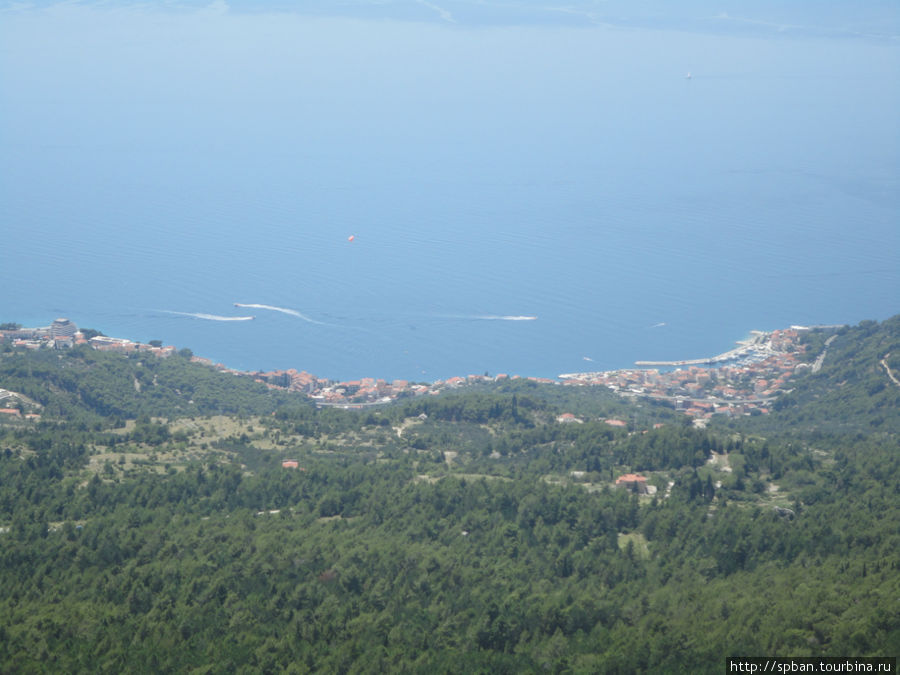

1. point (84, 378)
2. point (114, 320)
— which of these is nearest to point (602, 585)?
point (84, 378)

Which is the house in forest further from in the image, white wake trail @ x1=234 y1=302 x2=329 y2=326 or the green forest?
white wake trail @ x1=234 y1=302 x2=329 y2=326

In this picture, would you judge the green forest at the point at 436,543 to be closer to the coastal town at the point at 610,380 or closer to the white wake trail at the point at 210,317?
the coastal town at the point at 610,380

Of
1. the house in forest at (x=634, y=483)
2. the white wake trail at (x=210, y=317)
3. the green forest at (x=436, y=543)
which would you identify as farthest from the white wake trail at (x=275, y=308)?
the house in forest at (x=634, y=483)

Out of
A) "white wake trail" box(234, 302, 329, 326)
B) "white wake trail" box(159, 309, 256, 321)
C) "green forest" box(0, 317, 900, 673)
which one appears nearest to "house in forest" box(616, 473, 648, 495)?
"green forest" box(0, 317, 900, 673)

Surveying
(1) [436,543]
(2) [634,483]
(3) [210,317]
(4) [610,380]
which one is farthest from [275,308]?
(1) [436,543]

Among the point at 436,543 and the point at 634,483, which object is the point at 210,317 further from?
the point at 436,543

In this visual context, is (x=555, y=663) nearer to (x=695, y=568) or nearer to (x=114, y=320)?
(x=695, y=568)
